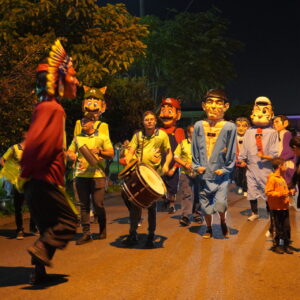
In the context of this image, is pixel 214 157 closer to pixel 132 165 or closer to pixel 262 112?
pixel 132 165

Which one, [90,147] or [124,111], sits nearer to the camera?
[90,147]

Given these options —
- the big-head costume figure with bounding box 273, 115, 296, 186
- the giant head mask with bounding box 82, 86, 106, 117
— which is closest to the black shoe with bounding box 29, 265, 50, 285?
the giant head mask with bounding box 82, 86, 106, 117

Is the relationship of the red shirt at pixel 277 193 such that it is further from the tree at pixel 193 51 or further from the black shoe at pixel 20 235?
the tree at pixel 193 51

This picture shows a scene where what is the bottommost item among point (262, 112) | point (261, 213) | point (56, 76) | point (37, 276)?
point (261, 213)

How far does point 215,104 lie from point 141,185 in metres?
2.22

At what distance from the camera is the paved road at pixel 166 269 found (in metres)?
6.11

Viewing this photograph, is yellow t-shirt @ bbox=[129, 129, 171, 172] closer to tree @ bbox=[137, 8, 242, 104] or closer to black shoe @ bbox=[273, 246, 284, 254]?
black shoe @ bbox=[273, 246, 284, 254]

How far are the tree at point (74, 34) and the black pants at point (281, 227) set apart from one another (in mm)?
Answer: 5826

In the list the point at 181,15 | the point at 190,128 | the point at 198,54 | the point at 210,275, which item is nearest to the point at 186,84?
the point at 198,54

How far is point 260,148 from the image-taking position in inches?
428

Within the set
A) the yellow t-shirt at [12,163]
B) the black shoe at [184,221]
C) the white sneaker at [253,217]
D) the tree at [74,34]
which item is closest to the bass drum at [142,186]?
the yellow t-shirt at [12,163]

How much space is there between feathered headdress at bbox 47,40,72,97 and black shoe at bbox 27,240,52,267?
1518 mm

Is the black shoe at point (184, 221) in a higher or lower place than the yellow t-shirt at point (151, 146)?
lower

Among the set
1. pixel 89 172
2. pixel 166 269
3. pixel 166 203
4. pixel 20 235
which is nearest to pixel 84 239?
pixel 89 172
